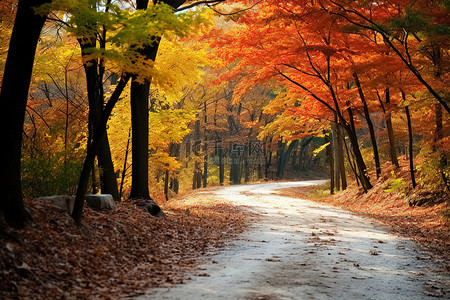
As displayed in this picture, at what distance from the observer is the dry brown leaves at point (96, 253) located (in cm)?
478

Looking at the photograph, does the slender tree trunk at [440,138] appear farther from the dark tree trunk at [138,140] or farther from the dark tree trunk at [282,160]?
the dark tree trunk at [282,160]

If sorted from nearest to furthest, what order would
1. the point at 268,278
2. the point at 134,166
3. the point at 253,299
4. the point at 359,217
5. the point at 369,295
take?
the point at 253,299 → the point at 369,295 → the point at 268,278 → the point at 134,166 → the point at 359,217

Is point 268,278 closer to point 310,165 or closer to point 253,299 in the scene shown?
point 253,299

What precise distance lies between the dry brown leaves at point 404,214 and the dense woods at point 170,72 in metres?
0.51

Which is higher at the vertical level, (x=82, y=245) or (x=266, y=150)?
(x=266, y=150)

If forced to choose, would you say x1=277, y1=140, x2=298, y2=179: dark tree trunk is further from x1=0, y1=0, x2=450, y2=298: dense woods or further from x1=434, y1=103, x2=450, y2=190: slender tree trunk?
x1=434, y1=103, x2=450, y2=190: slender tree trunk

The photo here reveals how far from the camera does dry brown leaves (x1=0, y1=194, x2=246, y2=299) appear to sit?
478 cm

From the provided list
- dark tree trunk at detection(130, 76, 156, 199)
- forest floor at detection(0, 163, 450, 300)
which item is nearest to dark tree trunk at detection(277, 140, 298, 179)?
forest floor at detection(0, 163, 450, 300)

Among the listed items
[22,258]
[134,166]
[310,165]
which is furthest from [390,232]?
[310,165]

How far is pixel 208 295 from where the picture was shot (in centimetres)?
469

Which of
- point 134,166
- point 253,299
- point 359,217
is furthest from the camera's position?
point 359,217

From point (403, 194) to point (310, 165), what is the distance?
38.6 meters

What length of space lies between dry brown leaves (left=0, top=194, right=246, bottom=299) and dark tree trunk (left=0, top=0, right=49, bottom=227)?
→ 0.46 meters

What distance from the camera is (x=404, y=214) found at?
13.6 m
